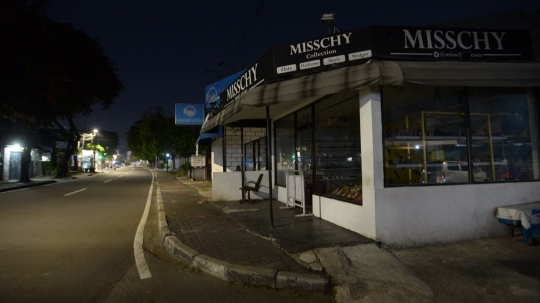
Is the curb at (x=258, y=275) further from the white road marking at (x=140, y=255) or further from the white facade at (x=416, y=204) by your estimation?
the white facade at (x=416, y=204)

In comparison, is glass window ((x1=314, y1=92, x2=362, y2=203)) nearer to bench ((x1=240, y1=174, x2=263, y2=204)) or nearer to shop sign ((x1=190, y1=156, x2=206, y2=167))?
bench ((x1=240, y1=174, x2=263, y2=204))

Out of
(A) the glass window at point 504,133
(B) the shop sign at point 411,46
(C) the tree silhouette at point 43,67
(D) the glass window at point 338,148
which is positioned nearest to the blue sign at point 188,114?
(C) the tree silhouette at point 43,67

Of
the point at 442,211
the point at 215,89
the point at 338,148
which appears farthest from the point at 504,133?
the point at 215,89

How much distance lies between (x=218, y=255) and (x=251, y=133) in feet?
26.3

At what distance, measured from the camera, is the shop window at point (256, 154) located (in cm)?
1202

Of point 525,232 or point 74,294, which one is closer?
point 74,294

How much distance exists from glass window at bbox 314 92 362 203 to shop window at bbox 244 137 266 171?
15.3 ft

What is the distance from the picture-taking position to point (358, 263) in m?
3.96

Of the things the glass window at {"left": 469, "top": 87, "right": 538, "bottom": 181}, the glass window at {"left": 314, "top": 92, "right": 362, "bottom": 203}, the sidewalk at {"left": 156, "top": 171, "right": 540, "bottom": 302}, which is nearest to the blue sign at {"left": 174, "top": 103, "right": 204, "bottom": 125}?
the glass window at {"left": 314, "top": 92, "right": 362, "bottom": 203}

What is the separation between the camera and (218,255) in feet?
14.2

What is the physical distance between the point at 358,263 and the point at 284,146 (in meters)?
5.62

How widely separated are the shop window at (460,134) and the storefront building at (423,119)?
20 millimetres

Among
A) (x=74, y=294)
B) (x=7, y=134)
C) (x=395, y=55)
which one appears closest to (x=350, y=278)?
(x=74, y=294)

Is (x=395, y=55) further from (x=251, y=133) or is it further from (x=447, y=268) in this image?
(x=251, y=133)
